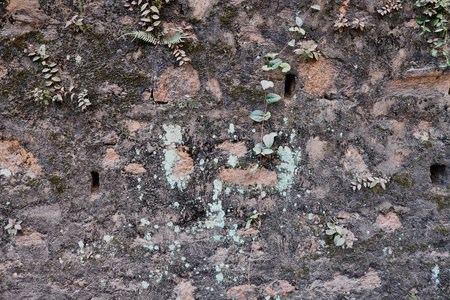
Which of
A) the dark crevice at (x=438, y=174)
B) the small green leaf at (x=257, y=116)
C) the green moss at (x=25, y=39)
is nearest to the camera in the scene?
the green moss at (x=25, y=39)

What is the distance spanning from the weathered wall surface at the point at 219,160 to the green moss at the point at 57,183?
0.02 m

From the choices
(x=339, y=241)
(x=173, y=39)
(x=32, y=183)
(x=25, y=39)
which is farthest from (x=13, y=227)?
→ (x=339, y=241)

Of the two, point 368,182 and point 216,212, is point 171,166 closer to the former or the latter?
point 216,212

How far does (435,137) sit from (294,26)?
1236 millimetres

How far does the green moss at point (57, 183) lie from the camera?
6.25 feet

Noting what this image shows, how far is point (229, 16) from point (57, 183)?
5.08 feet

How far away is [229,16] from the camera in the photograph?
193 centimetres

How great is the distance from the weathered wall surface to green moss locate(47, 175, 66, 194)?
2 cm

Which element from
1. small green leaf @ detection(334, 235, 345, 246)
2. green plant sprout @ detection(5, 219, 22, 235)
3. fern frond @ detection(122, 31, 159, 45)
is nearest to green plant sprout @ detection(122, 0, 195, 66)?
fern frond @ detection(122, 31, 159, 45)

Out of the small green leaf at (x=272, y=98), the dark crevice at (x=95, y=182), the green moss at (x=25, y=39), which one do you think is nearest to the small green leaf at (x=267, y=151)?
the small green leaf at (x=272, y=98)

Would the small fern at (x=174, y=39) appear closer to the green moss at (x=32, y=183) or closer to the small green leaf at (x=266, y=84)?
the small green leaf at (x=266, y=84)

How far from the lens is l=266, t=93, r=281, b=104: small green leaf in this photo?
1.94m

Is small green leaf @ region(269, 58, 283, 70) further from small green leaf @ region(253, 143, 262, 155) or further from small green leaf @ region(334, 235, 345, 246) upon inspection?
small green leaf @ region(334, 235, 345, 246)

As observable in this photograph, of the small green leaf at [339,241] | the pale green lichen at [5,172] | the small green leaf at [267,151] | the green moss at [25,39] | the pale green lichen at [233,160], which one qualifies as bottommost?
the small green leaf at [339,241]
